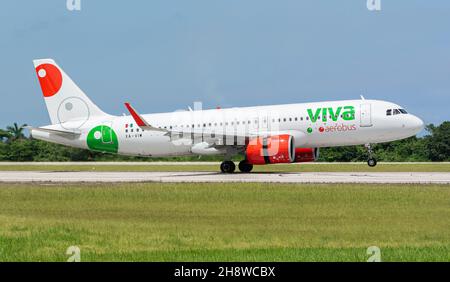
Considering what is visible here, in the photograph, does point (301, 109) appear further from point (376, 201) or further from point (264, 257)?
point (264, 257)

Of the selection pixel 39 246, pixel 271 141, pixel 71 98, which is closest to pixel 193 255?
pixel 39 246

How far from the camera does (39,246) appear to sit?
17172 mm

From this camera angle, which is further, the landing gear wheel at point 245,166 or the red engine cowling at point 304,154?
the landing gear wheel at point 245,166

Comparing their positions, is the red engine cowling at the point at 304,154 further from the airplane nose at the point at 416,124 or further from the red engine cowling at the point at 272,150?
the airplane nose at the point at 416,124

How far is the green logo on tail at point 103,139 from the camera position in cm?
5281

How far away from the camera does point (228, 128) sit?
48.8 metres

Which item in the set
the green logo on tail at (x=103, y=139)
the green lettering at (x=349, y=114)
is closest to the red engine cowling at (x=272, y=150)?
the green lettering at (x=349, y=114)

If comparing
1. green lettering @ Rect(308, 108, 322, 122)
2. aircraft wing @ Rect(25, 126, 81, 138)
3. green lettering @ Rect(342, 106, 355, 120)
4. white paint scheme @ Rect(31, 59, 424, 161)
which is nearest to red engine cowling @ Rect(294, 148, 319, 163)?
white paint scheme @ Rect(31, 59, 424, 161)

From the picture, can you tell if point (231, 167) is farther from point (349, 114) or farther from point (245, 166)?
point (349, 114)

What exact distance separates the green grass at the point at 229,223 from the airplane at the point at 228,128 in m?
12.8

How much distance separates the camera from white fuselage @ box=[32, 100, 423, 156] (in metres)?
45.7

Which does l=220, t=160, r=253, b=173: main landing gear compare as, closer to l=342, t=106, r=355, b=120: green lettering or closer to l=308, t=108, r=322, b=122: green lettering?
l=308, t=108, r=322, b=122: green lettering
